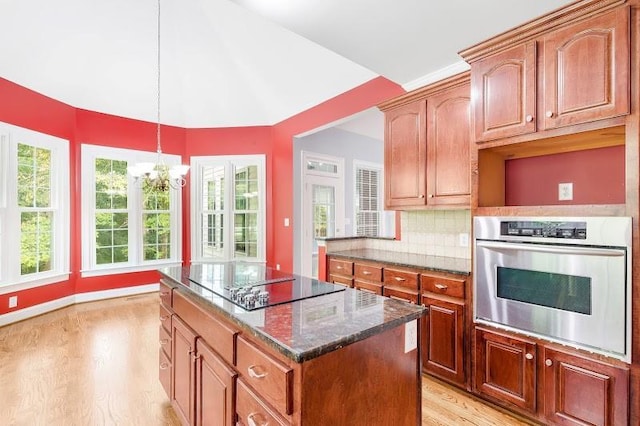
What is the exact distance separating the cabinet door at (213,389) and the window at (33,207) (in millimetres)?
3890

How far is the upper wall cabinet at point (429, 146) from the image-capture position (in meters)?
2.64

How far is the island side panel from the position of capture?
1.01 metres

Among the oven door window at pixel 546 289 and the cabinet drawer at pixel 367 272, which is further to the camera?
the cabinet drawer at pixel 367 272

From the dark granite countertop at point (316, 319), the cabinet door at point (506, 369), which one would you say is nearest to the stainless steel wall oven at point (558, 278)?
the cabinet door at point (506, 369)

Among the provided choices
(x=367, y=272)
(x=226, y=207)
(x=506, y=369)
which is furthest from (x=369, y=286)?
(x=226, y=207)

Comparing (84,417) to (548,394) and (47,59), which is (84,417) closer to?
(548,394)

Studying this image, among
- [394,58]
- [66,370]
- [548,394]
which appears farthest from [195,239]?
[548,394]

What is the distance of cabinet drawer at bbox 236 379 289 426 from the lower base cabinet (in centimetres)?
171

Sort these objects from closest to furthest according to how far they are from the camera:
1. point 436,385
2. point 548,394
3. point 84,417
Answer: point 548,394 → point 84,417 → point 436,385

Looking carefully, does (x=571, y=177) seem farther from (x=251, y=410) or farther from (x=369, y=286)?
(x=251, y=410)

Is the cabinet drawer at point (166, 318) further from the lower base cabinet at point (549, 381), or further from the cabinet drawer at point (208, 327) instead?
the lower base cabinet at point (549, 381)

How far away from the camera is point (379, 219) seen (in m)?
7.08

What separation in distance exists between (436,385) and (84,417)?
8.33 ft

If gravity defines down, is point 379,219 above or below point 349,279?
above
